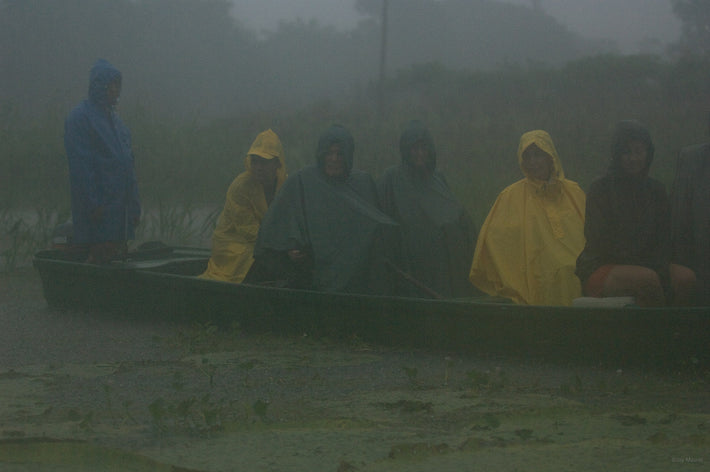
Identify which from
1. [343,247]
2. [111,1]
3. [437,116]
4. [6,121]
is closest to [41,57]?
[111,1]

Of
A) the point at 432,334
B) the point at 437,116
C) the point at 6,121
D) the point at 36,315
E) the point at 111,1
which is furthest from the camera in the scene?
the point at 111,1

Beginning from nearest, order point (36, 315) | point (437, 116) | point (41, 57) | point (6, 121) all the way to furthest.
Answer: point (36, 315) < point (6, 121) < point (437, 116) < point (41, 57)

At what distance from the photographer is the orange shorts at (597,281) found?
592 centimetres

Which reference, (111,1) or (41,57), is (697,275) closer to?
(41,57)

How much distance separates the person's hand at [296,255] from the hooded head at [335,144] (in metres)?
0.66

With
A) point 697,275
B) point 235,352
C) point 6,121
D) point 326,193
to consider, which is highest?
point 6,121

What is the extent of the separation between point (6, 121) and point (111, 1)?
982 inches

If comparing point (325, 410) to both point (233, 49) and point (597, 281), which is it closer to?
point (597, 281)

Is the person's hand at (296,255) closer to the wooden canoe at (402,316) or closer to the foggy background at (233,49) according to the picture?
the wooden canoe at (402,316)

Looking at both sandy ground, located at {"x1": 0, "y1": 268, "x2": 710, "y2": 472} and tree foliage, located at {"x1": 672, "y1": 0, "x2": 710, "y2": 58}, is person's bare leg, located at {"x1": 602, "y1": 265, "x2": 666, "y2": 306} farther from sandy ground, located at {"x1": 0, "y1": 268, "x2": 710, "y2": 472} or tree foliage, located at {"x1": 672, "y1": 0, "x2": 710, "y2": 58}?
tree foliage, located at {"x1": 672, "y1": 0, "x2": 710, "y2": 58}

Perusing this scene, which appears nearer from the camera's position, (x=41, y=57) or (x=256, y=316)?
(x=256, y=316)

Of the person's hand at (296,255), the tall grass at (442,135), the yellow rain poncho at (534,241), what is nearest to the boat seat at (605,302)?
the yellow rain poncho at (534,241)

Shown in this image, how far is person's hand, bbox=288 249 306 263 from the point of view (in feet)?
23.1

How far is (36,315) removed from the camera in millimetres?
8281
